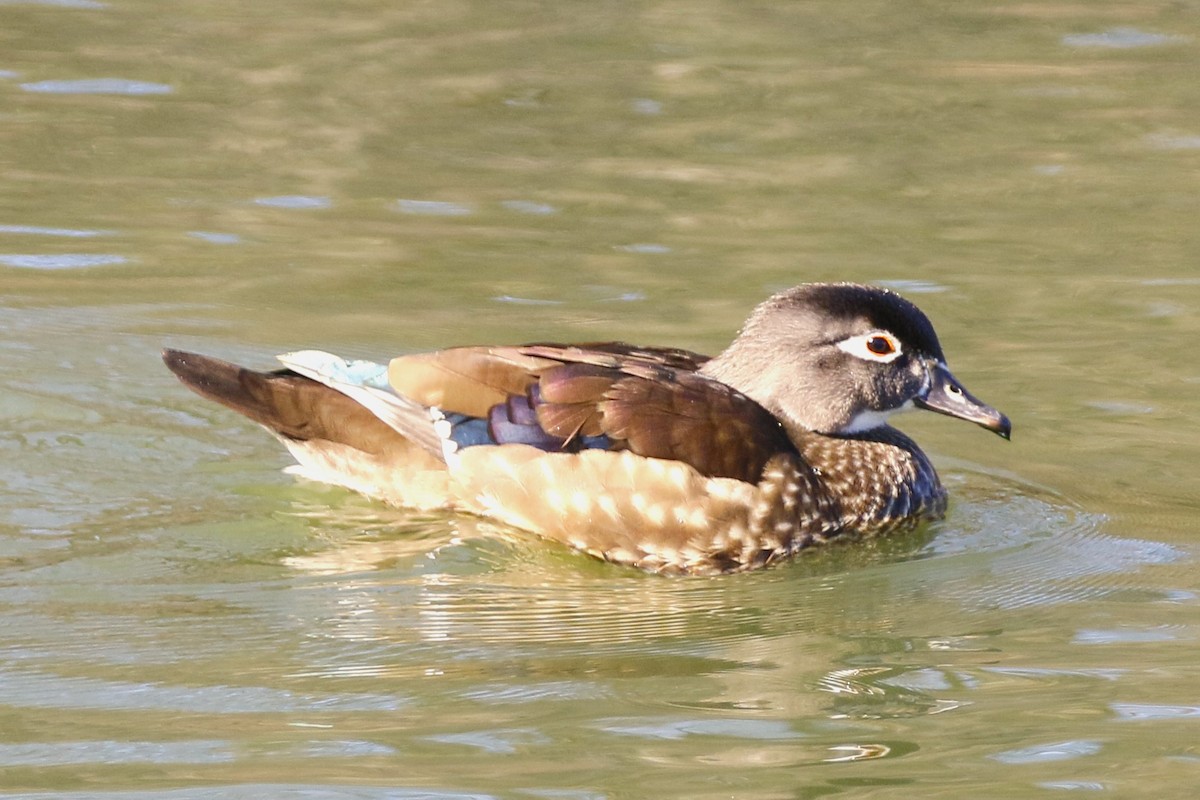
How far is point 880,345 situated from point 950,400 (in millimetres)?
349

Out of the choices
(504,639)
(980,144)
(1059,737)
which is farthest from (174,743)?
(980,144)

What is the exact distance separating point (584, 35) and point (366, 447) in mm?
6996

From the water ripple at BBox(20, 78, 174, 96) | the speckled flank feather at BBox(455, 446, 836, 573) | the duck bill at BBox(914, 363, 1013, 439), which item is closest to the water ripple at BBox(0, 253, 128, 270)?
the water ripple at BBox(20, 78, 174, 96)

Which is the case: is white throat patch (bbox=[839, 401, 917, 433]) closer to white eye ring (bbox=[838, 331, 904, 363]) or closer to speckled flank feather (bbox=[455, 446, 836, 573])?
white eye ring (bbox=[838, 331, 904, 363])

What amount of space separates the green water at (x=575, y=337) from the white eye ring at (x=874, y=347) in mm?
694

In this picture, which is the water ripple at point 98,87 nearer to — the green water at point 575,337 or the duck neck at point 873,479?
the green water at point 575,337

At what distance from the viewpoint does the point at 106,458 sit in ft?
26.1

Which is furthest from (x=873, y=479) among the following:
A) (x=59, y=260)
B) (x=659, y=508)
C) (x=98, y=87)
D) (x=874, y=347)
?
(x=98, y=87)

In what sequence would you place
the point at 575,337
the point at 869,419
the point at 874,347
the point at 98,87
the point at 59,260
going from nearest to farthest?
the point at 874,347 < the point at 869,419 < the point at 575,337 < the point at 59,260 < the point at 98,87

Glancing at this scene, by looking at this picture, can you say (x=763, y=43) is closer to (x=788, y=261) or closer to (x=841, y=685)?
(x=788, y=261)

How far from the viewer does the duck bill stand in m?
7.59

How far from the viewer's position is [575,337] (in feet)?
30.9

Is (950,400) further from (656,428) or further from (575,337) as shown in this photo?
(575,337)

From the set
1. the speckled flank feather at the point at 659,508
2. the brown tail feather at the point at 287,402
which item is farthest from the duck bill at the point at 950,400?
the brown tail feather at the point at 287,402
